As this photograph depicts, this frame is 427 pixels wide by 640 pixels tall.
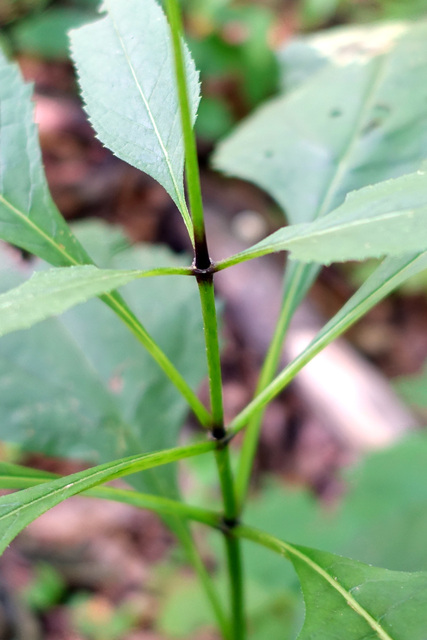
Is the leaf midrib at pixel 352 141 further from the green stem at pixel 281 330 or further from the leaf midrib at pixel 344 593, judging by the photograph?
the leaf midrib at pixel 344 593

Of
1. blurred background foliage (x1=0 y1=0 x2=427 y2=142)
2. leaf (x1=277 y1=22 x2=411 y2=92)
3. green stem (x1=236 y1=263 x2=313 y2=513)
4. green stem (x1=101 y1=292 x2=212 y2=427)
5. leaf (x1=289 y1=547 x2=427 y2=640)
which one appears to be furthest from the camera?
blurred background foliage (x1=0 y1=0 x2=427 y2=142)

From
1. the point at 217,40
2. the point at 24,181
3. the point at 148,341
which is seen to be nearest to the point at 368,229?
the point at 148,341

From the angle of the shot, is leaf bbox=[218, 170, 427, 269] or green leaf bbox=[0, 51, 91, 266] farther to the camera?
green leaf bbox=[0, 51, 91, 266]

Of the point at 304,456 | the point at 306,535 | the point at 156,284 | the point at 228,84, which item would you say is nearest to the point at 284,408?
the point at 304,456

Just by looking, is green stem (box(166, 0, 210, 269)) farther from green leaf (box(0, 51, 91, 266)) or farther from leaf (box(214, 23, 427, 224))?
leaf (box(214, 23, 427, 224))

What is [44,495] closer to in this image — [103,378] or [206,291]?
[206,291]

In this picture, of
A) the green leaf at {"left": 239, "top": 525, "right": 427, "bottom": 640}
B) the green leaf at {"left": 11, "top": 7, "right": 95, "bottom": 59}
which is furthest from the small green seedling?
the green leaf at {"left": 11, "top": 7, "right": 95, "bottom": 59}
